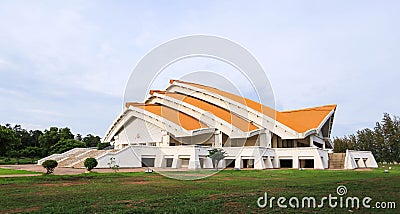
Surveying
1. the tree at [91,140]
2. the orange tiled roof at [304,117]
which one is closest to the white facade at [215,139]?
the orange tiled roof at [304,117]

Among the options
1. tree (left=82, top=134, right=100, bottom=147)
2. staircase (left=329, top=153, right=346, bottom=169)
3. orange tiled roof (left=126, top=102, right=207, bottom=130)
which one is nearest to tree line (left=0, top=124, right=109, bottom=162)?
orange tiled roof (left=126, top=102, right=207, bottom=130)

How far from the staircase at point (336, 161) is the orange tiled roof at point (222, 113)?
8.58 metres

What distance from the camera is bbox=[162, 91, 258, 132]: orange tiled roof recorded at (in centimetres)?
3687

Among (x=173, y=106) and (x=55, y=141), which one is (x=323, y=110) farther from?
(x=55, y=141)

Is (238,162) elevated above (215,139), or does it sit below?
below

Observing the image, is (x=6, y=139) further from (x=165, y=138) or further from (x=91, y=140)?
(x=91, y=140)

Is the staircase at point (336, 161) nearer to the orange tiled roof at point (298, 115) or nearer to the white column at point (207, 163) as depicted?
the orange tiled roof at point (298, 115)

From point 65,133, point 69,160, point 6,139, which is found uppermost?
point 65,133

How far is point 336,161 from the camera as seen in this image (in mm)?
35938

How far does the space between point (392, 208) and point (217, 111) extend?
100 feet

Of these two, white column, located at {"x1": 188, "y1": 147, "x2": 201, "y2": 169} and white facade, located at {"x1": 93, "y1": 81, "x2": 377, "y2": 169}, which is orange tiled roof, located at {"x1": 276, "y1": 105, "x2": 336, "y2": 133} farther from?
white column, located at {"x1": 188, "y1": 147, "x2": 201, "y2": 169}

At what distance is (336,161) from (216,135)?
1285 centimetres

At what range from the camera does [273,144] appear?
3916 centimetres

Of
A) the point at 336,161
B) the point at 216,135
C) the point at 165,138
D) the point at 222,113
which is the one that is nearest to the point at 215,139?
the point at 216,135
